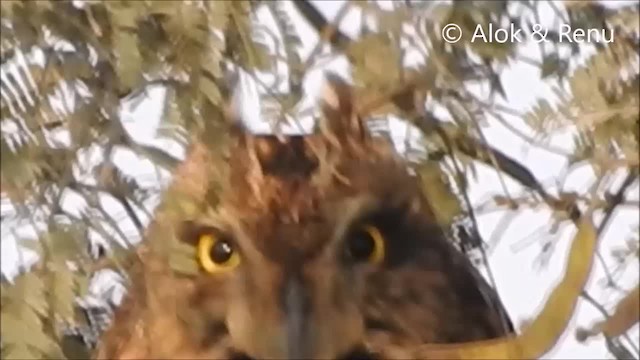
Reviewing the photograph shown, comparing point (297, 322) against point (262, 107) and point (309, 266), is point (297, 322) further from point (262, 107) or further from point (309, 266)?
point (262, 107)

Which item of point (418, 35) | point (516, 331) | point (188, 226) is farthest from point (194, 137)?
point (516, 331)

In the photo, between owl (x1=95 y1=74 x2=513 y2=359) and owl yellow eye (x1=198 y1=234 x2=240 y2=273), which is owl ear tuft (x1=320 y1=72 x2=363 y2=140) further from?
owl yellow eye (x1=198 y1=234 x2=240 y2=273)

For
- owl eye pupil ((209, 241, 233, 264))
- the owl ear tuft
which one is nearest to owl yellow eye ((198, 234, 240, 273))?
owl eye pupil ((209, 241, 233, 264))

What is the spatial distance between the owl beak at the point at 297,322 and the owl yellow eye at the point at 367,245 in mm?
51

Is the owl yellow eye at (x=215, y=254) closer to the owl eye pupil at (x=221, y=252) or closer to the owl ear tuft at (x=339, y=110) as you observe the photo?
the owl eye pupil at (x=221, y=252)

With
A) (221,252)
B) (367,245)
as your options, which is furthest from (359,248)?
(221,252)

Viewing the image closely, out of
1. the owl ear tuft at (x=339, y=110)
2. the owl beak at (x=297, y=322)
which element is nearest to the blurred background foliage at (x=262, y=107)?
the owl ear tuft at (x=339, y=110)

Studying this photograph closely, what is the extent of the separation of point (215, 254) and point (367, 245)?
0.12m

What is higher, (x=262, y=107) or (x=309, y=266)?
(x=262, y=107)

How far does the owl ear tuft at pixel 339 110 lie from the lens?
0.80 metres

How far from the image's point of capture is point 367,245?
77cm

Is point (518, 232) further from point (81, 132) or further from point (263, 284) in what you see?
point (81, 132)

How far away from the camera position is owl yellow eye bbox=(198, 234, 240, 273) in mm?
775

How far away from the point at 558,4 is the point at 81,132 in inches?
16.4
